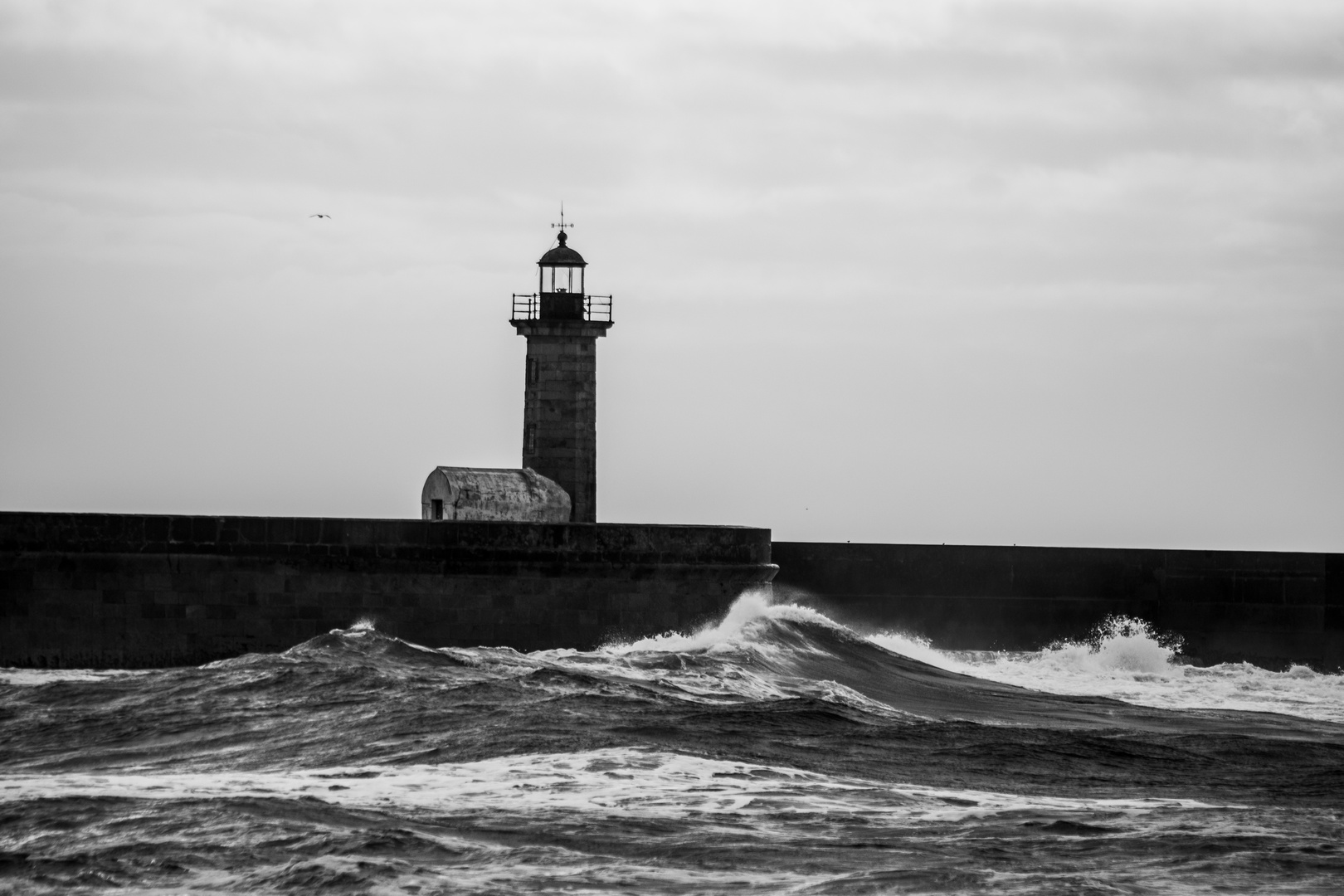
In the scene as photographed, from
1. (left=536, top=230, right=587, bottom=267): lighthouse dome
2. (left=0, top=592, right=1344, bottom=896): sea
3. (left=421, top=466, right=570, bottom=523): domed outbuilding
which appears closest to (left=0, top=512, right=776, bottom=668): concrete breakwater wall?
(left=0, top=592, right=1344, bottom=896): sea

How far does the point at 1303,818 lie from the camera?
8109 mm

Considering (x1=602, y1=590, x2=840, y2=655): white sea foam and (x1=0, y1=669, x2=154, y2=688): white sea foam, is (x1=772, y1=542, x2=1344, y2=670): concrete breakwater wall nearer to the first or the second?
(x1=602, y1=590, x2=840, y2=655): white sea foam

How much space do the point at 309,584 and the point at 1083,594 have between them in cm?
1042

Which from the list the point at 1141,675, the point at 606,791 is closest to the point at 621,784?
the point at 606,791

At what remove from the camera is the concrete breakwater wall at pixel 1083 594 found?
21266 millimetres

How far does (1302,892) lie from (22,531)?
12.5 m

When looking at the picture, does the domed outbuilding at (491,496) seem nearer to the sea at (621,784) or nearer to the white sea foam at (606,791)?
the sea at (621,784)

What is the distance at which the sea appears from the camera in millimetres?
6711

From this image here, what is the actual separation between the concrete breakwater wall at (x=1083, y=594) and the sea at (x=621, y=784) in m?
6.24

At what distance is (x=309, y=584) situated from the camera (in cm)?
1593

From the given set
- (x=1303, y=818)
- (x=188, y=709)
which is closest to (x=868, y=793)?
(x=1303, y=818)

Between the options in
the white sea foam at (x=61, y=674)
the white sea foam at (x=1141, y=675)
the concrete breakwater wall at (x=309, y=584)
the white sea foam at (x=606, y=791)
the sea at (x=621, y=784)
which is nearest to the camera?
the sea at (x=621, y=784)

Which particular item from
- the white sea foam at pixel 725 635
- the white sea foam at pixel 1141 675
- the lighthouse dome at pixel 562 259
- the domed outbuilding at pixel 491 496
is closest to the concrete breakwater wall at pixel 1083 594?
the white sea foam at pixel 1141 675

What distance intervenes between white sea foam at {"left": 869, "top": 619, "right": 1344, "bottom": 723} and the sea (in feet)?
5.00
